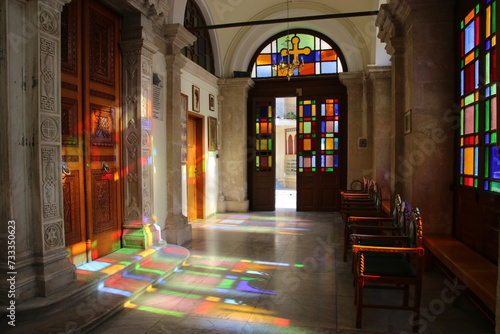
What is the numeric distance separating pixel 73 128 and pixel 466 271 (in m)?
3.71

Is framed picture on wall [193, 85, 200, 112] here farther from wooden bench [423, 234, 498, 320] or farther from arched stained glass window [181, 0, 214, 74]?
wooden bench [423, 234, 498, 320]

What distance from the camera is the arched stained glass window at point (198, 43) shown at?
6909 millimetres

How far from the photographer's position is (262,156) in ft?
29.8

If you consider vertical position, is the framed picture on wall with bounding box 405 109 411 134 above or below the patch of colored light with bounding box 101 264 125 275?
above

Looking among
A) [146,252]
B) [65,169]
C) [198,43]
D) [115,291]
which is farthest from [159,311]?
[198,43]

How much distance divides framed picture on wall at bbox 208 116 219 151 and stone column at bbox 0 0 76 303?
495cm

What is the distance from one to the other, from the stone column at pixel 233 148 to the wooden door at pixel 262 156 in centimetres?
31

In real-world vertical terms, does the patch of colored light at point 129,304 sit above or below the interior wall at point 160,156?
below

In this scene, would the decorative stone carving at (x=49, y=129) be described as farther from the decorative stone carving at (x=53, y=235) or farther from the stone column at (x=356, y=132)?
the stone column at (x=356, y=132)

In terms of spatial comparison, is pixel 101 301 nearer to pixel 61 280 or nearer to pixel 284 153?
pixel 61 280

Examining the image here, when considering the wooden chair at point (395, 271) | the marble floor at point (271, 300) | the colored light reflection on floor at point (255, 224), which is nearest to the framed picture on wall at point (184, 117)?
the colored light reflection on floor at point (255, 224)

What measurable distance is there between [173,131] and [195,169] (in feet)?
7.34

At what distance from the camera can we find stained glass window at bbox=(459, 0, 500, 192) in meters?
3.22

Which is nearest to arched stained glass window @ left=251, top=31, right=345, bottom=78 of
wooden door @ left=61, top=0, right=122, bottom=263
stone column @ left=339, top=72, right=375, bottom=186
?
stone column @ left=339, top=72, right=375, bottom=186
